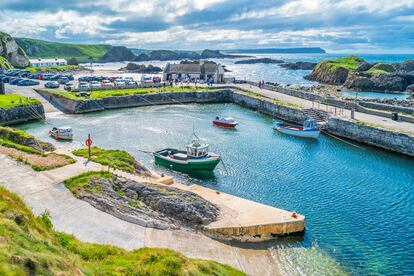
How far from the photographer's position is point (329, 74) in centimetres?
12125

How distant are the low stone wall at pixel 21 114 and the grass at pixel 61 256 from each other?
42.3 metres

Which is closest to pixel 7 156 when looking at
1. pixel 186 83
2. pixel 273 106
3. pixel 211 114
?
pixel 211 114

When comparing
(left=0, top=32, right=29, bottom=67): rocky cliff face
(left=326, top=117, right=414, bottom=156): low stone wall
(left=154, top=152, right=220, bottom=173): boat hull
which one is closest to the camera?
(left=154, top=152, right=220, bottom=173): boat hull

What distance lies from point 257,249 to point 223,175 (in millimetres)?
13466

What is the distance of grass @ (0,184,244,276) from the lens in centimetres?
1084

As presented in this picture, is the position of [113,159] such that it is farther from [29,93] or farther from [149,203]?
[29,93]

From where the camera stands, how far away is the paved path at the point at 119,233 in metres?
19.9

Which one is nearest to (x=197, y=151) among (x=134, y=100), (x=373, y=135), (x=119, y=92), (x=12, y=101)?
(x=373, y=135)

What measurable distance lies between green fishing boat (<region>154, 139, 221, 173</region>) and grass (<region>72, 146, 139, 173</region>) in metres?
5.25


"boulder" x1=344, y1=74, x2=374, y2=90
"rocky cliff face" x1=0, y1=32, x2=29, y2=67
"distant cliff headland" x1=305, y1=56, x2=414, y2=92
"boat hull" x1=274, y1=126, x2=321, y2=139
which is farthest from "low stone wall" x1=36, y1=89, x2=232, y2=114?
"rocky cliff face" x1=0, y1=32, x2=29, y2=67

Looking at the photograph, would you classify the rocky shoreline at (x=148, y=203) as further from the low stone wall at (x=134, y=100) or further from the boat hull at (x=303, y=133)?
the low stone wall at (x=134, y=100)

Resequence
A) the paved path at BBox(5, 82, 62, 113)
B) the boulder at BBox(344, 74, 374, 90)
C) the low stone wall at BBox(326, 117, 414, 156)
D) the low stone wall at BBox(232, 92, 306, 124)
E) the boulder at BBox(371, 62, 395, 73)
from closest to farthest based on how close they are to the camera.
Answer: the low stone wall at BBox(326, 117, 414, 156)
the low stone wall at BBox(232, 92, 306, 124)
the paved path at BBox(5, 82, 62, 113)
the boulder at BBox(344, 74, 374, 90)
the boulder at BBox(371, 62, 395, 73)

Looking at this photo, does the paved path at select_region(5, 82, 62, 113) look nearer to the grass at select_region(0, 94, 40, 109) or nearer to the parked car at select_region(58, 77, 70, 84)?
the grass at select_region(0, 94, 40, 109)

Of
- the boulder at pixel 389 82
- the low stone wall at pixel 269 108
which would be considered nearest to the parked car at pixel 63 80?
the low stone wall at pixel 269 108
